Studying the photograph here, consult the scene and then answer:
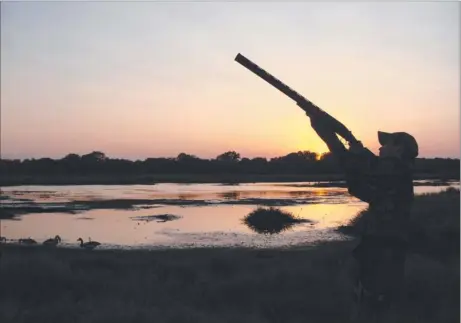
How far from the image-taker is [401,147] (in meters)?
7.19

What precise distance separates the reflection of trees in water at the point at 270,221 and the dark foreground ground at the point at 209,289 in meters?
9.98

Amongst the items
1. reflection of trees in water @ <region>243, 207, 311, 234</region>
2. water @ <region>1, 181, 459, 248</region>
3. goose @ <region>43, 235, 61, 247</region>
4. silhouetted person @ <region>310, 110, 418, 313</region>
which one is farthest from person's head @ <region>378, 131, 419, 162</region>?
reflection of trees in water @ <region>243, 207, 311, 234</region>

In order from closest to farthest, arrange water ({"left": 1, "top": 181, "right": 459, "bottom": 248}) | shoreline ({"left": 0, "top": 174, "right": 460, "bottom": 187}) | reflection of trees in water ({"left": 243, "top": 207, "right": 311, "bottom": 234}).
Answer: water ({"left": 1, "top": 181, "right": 459, "bottom": 248}) → reflection of trees in water ({"left": 243, "top": 207, "right": 311, "bottom": 234}) → shoreline ({"left": 0, "top": 174, "right": 460, "bottom": 187})

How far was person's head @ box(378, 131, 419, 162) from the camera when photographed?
23.6 feet

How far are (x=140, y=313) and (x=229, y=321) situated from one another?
4.27 feet

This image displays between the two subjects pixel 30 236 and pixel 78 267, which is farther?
pixel 30 236

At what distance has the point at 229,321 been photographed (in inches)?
317

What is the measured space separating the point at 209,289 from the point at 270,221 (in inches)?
653

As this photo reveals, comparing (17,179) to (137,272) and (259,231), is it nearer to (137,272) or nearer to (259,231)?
(259,231)

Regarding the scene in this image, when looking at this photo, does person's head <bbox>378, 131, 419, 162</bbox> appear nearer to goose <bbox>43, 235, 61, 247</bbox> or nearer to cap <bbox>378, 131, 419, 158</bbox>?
cap <bbox>378, 131, 419, 158</bbox>

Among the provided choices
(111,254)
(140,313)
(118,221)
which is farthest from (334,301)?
(118,221)

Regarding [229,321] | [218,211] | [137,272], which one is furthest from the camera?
[218,211]

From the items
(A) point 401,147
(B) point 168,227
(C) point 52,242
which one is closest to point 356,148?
(A) point 401,147

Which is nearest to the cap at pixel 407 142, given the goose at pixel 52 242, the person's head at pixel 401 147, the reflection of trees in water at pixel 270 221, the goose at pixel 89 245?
the person's head at pixel 401 147
